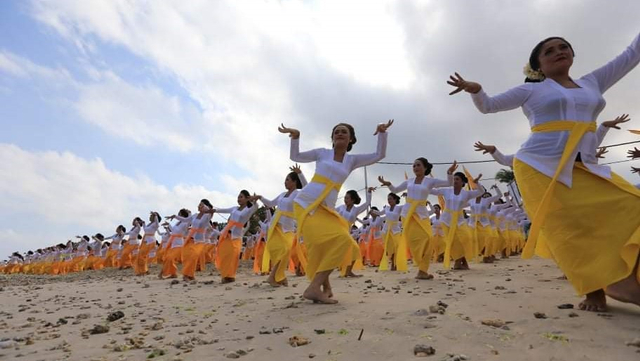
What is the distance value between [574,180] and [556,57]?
3.49ft

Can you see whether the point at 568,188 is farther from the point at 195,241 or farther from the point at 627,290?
the point at 195,241

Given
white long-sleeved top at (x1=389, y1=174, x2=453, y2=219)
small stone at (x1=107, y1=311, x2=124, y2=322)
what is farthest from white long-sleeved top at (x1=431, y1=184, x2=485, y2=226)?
small stone at (x1=107, y1=311, x2=124, y2=322)

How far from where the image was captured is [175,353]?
9.46ft

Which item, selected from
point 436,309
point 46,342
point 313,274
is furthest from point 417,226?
point 46,342

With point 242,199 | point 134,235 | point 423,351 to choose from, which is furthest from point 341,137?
point 134,235

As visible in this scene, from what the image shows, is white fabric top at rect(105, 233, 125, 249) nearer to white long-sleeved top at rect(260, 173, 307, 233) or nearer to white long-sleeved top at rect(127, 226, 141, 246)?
white long-sleeved top at rect(127, 226, 141, 246)

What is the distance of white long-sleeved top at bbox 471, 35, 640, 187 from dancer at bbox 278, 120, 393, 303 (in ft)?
6.11

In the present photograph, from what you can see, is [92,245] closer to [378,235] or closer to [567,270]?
[378,235]

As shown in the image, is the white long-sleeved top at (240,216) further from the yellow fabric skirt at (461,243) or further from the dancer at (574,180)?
the dancer at (574,180)

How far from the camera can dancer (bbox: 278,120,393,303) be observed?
4.69 m

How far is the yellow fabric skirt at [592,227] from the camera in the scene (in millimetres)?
3062

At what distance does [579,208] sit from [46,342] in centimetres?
440

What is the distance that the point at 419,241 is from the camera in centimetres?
719

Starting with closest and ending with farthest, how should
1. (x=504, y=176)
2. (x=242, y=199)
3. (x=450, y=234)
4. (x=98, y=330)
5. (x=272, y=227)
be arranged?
(x=98, y=330) → (x=272, y=227) → (x=450, y=234) → (x=242, y=199) → (x=504, y=176)
